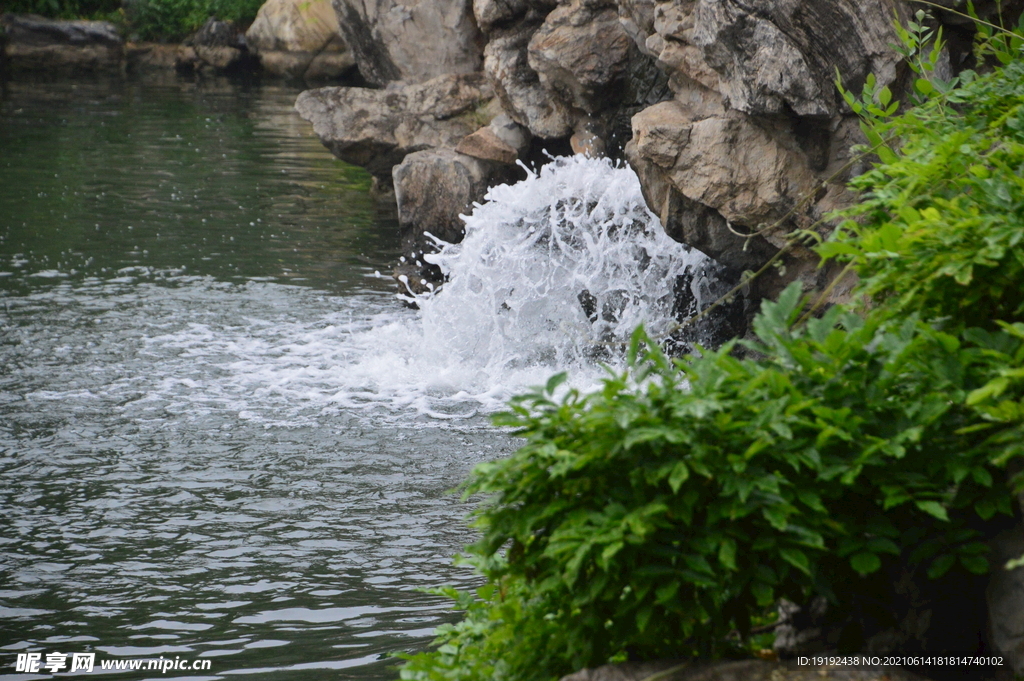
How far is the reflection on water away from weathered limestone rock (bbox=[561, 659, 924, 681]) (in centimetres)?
169

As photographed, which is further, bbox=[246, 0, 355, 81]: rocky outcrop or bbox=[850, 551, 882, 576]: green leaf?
bbox=[246, 0, 355, 81]: rocky outcrop

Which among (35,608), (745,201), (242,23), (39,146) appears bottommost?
(35,608)

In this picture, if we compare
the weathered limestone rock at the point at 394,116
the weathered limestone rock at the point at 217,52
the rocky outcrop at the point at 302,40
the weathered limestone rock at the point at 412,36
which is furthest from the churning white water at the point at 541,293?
the weathered limestone rock at the point at 217,52

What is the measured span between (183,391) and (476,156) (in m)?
5.14

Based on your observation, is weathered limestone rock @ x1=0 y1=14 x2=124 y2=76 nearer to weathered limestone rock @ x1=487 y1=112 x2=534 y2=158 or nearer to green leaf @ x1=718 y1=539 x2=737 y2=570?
weathered limestone rock @ x1=487 y1=112 x2=534 y2=158

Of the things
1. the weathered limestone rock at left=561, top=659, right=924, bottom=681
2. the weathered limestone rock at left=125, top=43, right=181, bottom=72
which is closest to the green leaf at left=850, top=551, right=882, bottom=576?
the weathered limestone rock at left=561, top=659, right=924, bottom=681

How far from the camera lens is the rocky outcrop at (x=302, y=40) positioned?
2770 centimetres

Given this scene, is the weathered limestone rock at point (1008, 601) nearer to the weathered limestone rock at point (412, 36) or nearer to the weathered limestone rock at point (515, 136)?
the weathered limestone rock at point (515, 136)

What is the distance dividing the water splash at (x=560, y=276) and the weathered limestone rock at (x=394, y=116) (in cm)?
331

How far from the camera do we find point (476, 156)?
11.9 meters

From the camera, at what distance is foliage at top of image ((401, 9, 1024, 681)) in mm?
2283

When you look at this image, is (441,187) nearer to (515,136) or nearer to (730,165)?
(515,136)

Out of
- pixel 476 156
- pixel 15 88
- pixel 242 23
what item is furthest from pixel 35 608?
pixel 242 23

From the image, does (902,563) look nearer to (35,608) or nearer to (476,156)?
(35,608)
